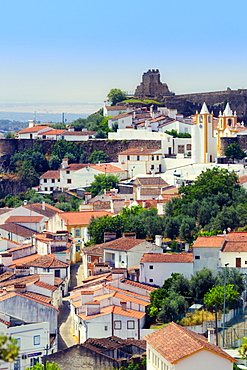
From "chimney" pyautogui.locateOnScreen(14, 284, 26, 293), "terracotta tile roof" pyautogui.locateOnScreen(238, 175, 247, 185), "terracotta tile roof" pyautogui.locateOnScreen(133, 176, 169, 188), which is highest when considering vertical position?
"terracotta tile roof" pyautogui.locateOnScreen(238, 175, 247, 185)

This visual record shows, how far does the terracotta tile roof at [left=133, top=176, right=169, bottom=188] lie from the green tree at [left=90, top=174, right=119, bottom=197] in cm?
234

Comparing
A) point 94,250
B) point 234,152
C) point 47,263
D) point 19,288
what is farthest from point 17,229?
point 19,288

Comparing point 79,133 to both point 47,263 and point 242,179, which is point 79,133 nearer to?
point 242,179

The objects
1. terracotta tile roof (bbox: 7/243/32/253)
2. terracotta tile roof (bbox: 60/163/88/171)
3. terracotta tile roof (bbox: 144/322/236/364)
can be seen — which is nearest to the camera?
terracotta tile roof (bbox: 144/322/236/364)

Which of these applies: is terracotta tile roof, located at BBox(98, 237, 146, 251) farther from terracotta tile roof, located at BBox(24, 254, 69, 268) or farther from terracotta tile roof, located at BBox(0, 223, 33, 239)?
terracotta tile roof, located at BBox(0, 223, 33, 239)

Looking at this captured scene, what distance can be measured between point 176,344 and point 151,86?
62.2m

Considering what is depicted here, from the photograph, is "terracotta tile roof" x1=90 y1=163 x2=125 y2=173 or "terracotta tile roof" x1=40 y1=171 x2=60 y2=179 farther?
"terracotta tile roof" x1=40 y1=171 x2=60 y2=179

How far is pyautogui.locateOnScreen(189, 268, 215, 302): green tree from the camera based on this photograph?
33.2 m

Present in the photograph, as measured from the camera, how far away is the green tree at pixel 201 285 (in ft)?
109

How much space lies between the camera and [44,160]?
68.8 metres

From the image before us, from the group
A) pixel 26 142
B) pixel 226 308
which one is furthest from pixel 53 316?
pixel 26 142

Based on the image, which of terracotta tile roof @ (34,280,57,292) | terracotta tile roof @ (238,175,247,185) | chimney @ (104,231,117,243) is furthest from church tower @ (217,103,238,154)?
terracotta tile roof @ (34,280,57,292)

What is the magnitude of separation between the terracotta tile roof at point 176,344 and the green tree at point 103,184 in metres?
32.3

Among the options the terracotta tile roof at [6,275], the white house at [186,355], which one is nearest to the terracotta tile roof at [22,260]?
the terracotta tile roof at [6,275]
